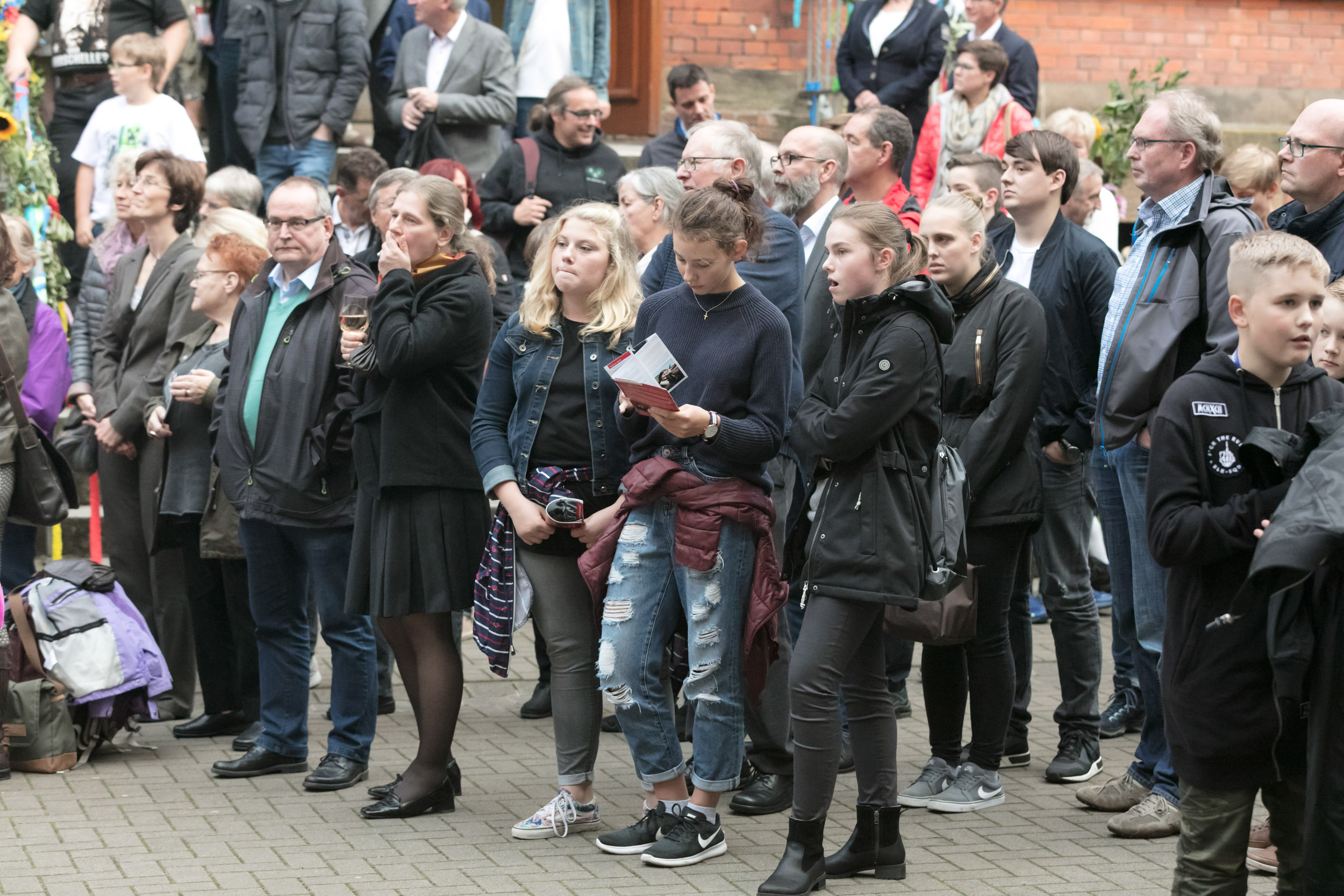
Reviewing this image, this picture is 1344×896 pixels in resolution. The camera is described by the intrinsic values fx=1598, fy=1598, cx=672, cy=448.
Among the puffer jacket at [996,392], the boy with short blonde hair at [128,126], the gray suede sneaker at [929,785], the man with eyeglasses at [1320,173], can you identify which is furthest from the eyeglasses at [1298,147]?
the boy with short blonde hair at [128,126]

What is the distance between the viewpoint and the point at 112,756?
6.18 metres

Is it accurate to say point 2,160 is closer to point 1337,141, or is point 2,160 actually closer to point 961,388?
point 961,388

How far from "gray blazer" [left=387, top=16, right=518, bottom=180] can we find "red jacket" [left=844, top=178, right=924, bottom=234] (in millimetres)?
3529

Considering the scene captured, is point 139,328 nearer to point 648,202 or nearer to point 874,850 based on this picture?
point 648,202

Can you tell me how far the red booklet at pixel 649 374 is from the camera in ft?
14.5

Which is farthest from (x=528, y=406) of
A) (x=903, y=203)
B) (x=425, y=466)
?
(x=903, y=203)

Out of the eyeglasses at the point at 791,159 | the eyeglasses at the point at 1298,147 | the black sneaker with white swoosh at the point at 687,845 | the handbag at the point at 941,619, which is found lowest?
the black sneaker with white swoosh at the point at 687,845

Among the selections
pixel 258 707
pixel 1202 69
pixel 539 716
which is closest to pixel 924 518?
pixel 539 716

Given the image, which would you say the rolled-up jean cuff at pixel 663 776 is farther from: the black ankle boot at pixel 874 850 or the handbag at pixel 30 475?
the handbag at pixel 30 475

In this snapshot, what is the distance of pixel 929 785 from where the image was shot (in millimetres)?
5535

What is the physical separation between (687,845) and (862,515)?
3.87 ft

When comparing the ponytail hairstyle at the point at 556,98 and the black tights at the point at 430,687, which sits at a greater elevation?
the ponytail hairstyle at the point at 556,98

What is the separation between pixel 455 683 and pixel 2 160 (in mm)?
5431

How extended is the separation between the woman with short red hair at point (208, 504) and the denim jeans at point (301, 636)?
1.16ft
